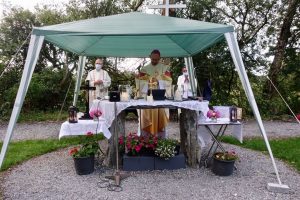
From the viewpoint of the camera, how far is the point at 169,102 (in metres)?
4.78

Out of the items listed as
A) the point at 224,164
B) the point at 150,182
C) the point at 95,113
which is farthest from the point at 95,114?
the point at 224,164

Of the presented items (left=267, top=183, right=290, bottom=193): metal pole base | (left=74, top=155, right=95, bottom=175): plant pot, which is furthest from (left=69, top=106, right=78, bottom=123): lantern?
(left=267, top=183, right=290, bottom=193): metal pole base

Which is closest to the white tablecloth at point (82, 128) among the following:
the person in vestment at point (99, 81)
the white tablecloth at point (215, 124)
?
A: the white tablecloth at point (215, 124)

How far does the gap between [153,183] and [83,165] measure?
1.05 m

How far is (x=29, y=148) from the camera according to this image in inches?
247

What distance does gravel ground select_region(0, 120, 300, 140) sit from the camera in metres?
7.69

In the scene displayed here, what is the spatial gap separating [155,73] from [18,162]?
2.71 meters

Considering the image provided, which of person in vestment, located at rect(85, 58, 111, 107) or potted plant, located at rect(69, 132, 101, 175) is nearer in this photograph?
potted plant, located at rect(69, 132, 101, 175)

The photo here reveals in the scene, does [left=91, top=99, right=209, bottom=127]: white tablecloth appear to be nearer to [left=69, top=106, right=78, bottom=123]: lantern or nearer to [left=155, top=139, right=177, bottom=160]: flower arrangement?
[left=69, top=106, right=78, bottom=123]: lantern

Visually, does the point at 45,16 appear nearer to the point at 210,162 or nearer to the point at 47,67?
the point at 47,67

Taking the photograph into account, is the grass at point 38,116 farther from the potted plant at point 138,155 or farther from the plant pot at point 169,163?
the plant pot at point 169,163

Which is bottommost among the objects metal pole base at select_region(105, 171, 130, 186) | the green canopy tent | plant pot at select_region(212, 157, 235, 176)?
metal pole base at select_region(105, 171, 130, 186)

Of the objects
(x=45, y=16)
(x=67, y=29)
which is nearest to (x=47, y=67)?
(x=45, y=16)

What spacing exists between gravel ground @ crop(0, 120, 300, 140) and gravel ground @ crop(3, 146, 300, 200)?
246 centimetres
